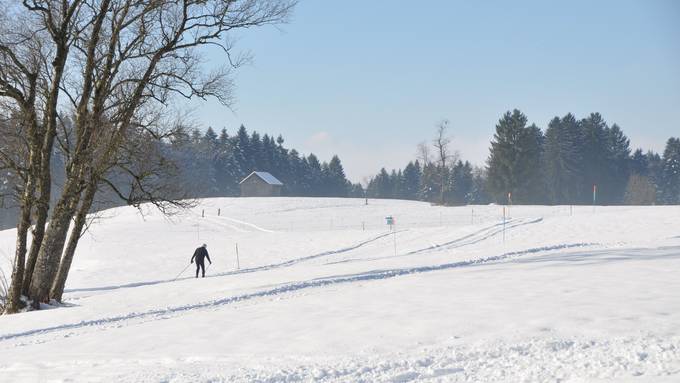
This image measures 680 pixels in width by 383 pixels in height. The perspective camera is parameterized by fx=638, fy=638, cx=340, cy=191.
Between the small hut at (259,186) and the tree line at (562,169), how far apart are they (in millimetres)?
21570

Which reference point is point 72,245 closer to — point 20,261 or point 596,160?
point 20,261

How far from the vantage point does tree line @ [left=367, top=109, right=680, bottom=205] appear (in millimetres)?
84562

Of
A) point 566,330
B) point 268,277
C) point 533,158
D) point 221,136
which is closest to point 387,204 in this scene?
point 533,158

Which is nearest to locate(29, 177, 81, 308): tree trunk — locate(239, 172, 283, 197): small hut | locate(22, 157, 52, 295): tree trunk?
locate(22, 157, 52, 295): tree trunk

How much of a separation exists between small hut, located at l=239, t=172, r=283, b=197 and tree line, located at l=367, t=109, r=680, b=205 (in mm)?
21570

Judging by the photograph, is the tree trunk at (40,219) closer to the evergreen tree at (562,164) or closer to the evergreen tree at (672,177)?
the evergreen tree at (562,164)

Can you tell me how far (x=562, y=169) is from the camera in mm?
93000

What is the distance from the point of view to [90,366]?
8312 millimetres

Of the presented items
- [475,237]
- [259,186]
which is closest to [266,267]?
[475,237]

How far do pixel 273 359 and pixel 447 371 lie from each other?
2.24 m

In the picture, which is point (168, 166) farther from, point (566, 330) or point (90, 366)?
point (566, 330)

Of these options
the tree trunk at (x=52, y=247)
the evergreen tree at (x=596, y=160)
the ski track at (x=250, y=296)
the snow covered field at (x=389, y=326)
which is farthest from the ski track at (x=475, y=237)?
the evergreen tree at (x=596, y=160)

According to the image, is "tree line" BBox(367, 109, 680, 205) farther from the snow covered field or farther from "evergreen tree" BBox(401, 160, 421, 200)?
the snow covered field

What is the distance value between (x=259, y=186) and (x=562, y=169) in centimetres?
4400
